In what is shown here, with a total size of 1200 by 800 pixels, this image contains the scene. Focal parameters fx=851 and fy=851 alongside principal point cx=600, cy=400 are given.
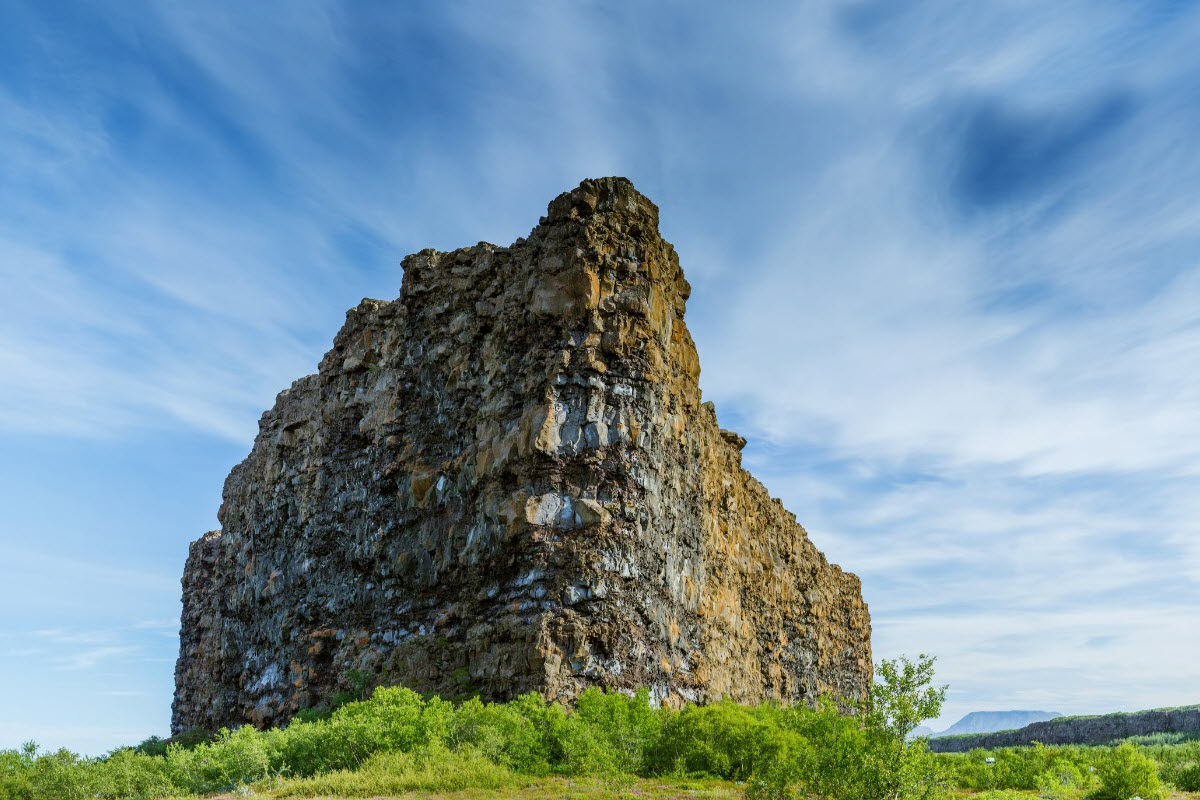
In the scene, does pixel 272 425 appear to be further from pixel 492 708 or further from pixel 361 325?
pixel 492 708

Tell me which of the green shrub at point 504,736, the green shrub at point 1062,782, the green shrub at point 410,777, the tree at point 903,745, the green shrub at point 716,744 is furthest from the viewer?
the green shrub at point 1062,782

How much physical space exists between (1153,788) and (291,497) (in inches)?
1680

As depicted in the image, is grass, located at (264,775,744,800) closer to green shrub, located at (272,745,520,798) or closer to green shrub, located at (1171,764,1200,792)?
green shrub, located at (272,745,520,798)

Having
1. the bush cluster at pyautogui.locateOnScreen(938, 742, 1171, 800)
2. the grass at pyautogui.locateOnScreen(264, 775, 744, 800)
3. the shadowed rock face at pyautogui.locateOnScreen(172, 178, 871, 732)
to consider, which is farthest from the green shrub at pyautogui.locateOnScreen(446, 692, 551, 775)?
the bush cluster at pyautogui.locateOnScreen(938, 742, 1171, 800)

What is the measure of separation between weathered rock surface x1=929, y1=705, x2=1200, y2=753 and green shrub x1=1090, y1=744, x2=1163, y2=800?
205ft

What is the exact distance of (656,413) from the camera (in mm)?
33625

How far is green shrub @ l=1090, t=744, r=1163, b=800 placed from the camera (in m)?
23.7

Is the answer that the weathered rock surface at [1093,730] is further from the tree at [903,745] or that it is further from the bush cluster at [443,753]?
the tree at [903,745]

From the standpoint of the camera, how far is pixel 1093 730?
3497 inches

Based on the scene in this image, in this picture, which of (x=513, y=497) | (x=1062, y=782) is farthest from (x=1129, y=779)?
(x=513, y=497)

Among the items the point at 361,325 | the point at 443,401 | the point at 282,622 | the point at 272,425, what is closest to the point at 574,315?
the point at 443,401

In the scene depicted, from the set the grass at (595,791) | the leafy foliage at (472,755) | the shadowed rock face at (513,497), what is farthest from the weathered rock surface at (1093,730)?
the grass at (595,791)

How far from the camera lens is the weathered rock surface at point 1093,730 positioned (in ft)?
267

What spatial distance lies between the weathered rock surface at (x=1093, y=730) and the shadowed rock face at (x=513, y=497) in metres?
55.3
